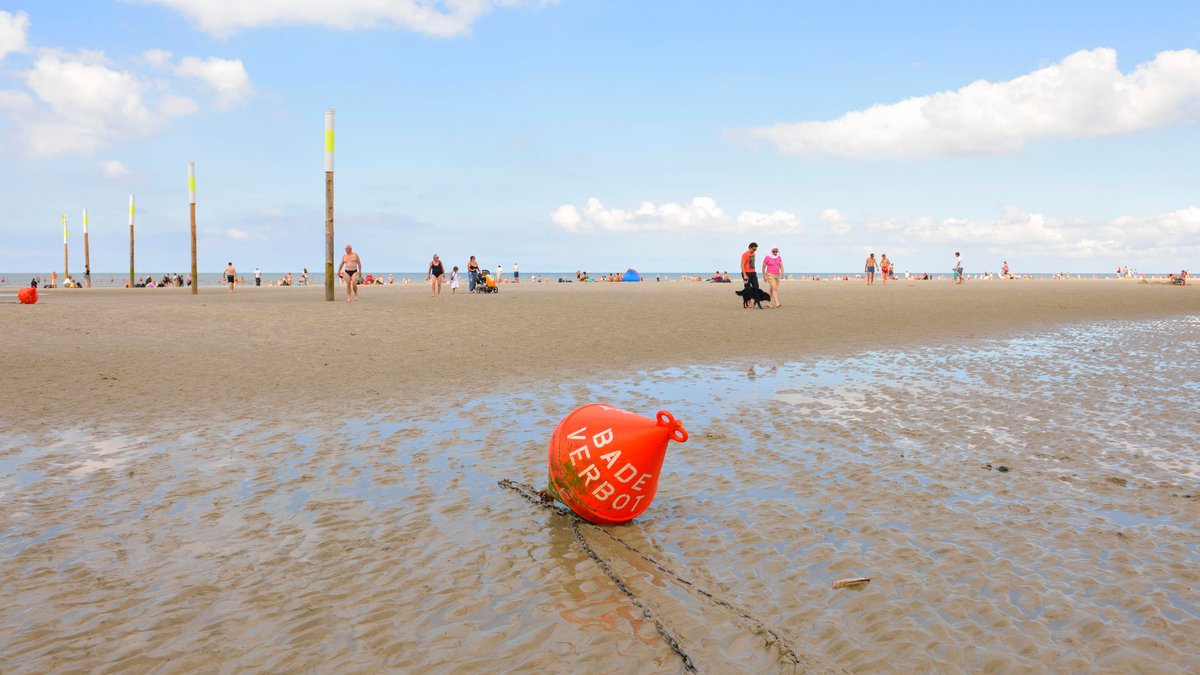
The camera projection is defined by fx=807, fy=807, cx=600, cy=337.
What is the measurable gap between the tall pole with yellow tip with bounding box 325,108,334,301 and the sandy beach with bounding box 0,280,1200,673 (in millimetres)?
17343

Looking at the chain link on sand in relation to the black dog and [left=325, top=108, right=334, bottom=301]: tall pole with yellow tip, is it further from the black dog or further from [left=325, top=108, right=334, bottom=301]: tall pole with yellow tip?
[left=325, top=108, right=334, bottom=301]: tall pole with yellow tip

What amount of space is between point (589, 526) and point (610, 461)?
540mm

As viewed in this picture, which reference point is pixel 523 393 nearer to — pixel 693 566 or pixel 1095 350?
pixel 693 566

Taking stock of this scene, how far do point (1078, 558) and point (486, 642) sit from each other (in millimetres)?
3535

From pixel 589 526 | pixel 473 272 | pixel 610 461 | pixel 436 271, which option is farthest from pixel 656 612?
pixel 473 272

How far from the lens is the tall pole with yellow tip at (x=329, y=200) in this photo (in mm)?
28328

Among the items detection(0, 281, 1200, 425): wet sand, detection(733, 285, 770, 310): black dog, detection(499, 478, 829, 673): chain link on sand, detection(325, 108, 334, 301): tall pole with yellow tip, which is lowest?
detection(499, 478, 829, 673): chain link on sand

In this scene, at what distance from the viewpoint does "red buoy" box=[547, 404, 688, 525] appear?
5117mm

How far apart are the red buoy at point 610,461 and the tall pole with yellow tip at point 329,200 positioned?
85.0 feet

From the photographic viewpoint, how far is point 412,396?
1038cm

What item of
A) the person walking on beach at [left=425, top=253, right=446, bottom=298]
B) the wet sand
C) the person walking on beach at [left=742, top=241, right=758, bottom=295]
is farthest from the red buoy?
the person walking on beach at [left=425, top=253, right=446, bottom=298]

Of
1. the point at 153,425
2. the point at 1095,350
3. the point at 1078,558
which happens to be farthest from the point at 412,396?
the point at 1095,350

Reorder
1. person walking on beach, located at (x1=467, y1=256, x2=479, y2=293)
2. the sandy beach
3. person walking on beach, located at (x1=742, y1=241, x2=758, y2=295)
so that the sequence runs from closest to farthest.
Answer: the sandy beach
person walking on beach, located at (x1=742, y1=241, x2=758, y2=295)
person walking on beach, located at (x1=467, y1=256, x2=479, y2=293)

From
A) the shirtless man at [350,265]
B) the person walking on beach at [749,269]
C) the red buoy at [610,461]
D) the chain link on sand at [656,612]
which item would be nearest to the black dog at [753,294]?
the person walking on beach at [749,269]
